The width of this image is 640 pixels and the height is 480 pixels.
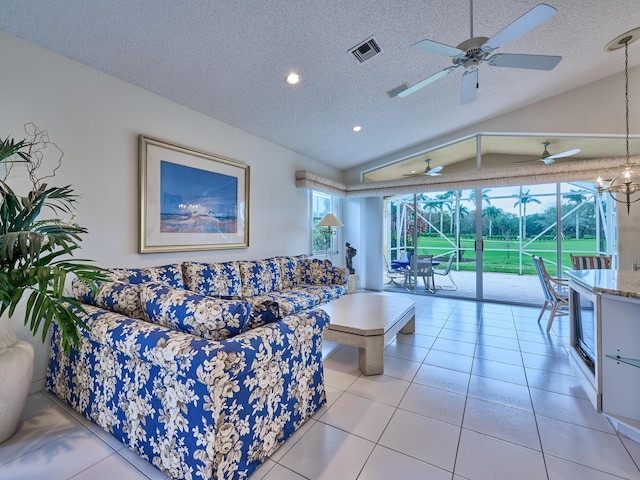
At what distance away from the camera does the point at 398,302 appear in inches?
130

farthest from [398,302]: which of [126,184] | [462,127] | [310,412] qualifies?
[462,127]

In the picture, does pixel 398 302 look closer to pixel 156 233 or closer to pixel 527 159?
pixel 156 233

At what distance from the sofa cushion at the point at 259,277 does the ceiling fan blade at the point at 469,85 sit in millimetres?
2885

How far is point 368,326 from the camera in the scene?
2480mm

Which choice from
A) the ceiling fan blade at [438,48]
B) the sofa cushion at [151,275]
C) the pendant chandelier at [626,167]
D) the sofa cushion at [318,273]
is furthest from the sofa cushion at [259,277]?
the pendant chandelier at [626,167]

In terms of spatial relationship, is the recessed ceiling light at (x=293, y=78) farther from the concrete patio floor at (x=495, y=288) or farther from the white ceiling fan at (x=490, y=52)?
the concrete patio floor at (x=495, y=288)

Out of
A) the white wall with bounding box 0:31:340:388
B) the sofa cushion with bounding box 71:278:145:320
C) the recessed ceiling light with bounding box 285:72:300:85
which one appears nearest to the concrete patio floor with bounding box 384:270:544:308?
the white wall with bounding box 0:31:340:388

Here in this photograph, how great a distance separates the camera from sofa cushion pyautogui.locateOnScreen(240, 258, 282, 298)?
3.51m

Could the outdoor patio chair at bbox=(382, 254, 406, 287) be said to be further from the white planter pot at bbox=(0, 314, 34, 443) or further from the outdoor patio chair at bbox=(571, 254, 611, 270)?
the white planter pot at bbox=(0, 314, 34, 443)

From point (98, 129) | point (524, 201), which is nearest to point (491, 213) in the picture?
point (524, 201)

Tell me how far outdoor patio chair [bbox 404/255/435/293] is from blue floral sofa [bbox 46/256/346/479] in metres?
4.24

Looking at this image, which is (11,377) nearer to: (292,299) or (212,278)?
(212,278)

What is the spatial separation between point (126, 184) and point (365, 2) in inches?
102

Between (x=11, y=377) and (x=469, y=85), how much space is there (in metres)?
3.70
